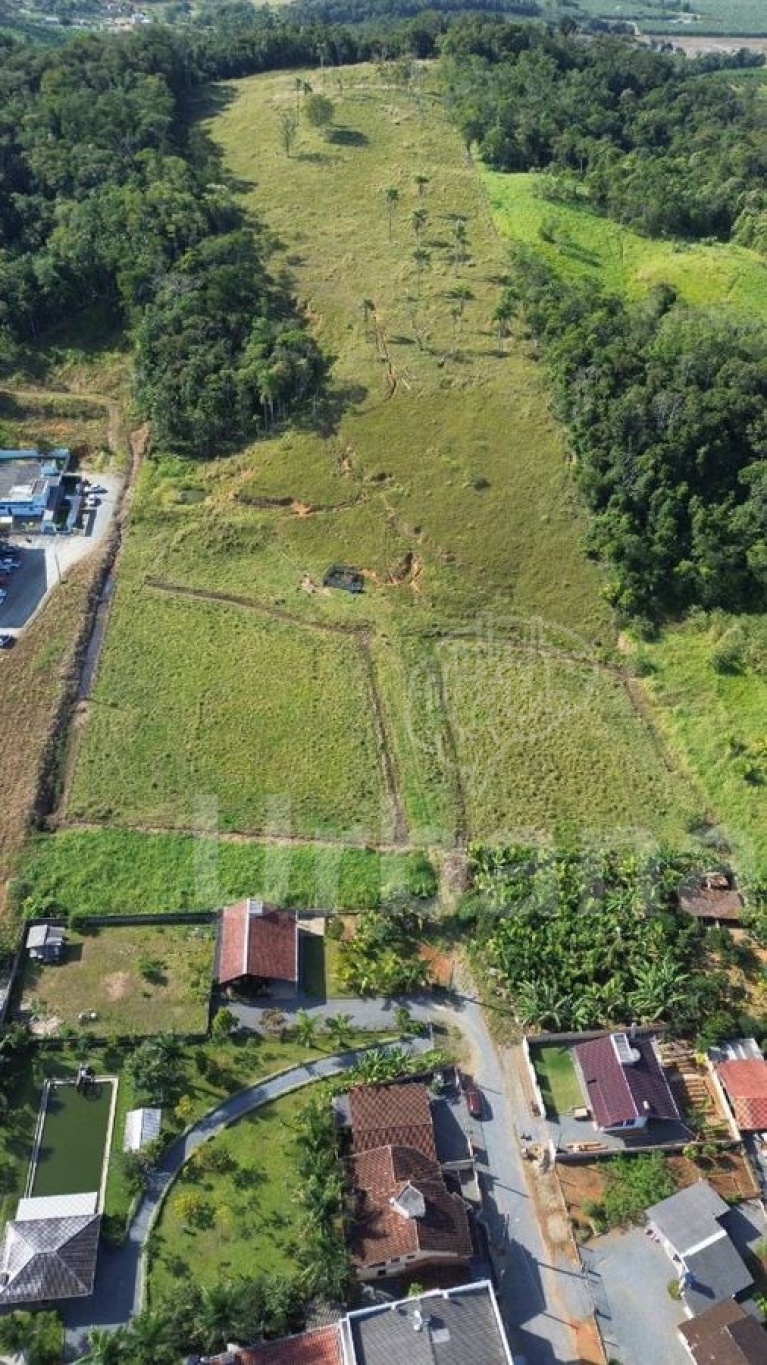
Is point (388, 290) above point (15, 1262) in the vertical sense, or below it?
above

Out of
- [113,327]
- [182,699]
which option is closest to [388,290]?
[113,327]

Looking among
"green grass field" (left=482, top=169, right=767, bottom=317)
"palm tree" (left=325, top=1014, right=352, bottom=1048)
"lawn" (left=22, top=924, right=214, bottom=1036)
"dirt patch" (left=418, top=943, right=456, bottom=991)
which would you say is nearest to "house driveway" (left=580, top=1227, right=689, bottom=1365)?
"dirt patch" (left=418, top=943, right=456, bottom=991)

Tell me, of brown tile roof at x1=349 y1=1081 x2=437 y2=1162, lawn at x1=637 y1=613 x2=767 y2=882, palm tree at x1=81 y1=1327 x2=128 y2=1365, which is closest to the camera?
palm tree at x1=81 y1=1327 x2=128 y2=1365

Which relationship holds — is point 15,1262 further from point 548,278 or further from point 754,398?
point 548,278

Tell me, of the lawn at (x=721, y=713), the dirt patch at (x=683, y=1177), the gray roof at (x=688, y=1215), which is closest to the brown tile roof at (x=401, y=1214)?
the dirt patch at (x=683, y=1177)

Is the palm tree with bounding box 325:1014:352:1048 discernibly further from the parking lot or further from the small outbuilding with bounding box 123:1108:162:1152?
the parking lot

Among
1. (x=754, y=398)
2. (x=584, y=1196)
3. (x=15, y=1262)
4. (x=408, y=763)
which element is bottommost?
(x=584, y=1196)

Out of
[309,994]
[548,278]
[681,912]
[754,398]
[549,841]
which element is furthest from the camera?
[548,278]
